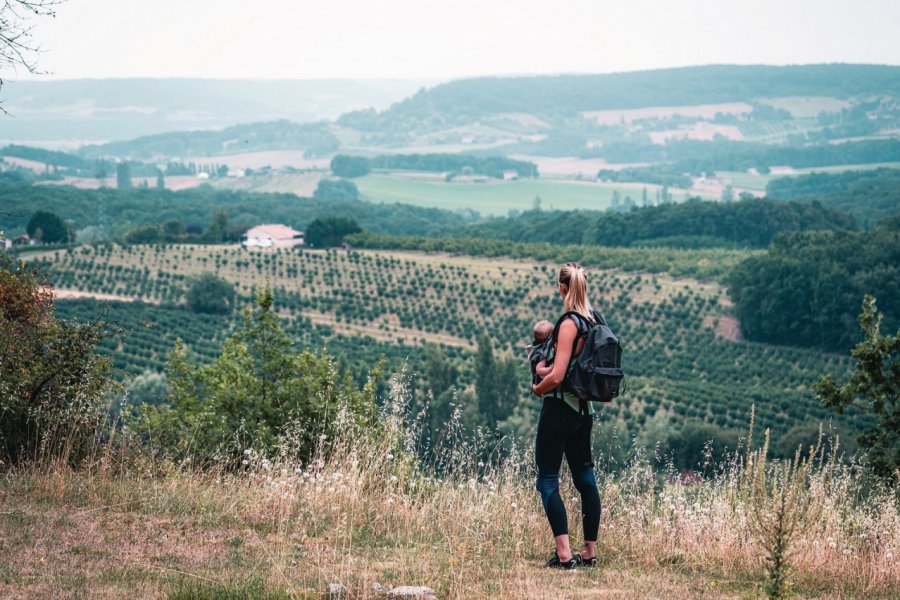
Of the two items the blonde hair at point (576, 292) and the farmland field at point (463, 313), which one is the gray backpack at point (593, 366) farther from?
the farmland field at point (463, 313)

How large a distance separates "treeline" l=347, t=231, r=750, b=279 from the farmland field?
2.07 metres

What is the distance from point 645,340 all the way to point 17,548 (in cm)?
6372

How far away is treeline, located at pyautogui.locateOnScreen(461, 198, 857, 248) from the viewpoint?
111 meters

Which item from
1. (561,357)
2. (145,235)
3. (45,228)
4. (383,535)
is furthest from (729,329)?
(45,228)

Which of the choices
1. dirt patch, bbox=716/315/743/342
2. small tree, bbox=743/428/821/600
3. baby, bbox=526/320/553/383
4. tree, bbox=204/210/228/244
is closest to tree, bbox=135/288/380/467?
baby, bbox=526/320/553/383

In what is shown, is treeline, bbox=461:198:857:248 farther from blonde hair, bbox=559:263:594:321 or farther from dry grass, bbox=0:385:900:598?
blonde hair, bbox=559:263:594:321

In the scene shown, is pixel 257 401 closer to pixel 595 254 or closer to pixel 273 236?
pixel 595 254

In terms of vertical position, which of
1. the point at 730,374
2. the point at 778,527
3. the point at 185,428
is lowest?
the point at 730,374

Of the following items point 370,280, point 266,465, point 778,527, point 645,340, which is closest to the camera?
point 778,527

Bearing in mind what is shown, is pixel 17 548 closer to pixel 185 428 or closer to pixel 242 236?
pixel 185 428

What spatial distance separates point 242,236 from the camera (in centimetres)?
11794

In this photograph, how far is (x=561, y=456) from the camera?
684 centimetres

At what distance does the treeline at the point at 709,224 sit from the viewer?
111 meters

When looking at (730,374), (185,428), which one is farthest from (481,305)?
(185,428)
